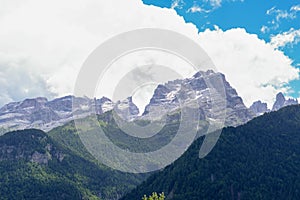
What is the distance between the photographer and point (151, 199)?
83125 millimetres
